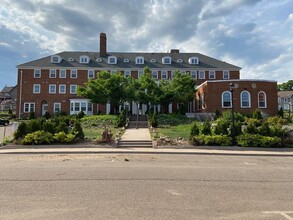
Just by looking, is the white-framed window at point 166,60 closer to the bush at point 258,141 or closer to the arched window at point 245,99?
the arched window at point 245,99

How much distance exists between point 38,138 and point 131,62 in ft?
114

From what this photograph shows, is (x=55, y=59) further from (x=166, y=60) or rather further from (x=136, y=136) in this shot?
(x=136, y=136)

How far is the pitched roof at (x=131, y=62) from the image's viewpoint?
48.2 meters

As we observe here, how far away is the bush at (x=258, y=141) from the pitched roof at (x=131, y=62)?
1293 inches

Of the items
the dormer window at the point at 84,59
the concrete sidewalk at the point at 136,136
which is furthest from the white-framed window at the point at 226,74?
the concrete sidewalk at the point at 136,136

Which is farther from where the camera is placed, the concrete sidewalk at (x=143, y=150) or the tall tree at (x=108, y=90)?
the tall tree at (x=108, y=90)

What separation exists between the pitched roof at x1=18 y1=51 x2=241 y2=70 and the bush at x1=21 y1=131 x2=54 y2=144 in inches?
1244

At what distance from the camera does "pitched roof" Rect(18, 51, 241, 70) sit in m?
48.2

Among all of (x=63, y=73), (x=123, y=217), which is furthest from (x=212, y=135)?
(x=63, y=73)

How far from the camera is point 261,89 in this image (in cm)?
3369

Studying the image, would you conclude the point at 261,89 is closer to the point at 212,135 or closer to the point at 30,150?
the point at 212,135

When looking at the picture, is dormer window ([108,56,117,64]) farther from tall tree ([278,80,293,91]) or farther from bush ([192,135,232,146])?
tall tree ([278,80,293,91])

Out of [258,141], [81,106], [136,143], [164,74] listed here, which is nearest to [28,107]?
[81,106]

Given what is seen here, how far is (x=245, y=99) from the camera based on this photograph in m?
33.6
